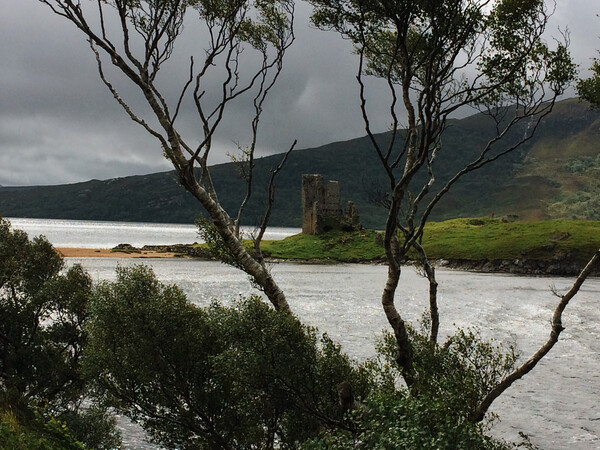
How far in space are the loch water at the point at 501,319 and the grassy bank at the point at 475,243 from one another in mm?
16401

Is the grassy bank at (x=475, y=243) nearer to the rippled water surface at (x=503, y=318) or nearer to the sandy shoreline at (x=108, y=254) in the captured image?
the rippled water surface at (x=503, y=318)

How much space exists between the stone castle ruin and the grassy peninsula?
3.18m

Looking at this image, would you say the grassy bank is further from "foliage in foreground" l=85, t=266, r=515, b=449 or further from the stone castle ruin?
"foliage in foreground" l=85, t=266, r=515, b=449

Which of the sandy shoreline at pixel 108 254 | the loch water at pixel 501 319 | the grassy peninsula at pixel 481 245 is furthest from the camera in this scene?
the sandy shoreline at pixel 108 254

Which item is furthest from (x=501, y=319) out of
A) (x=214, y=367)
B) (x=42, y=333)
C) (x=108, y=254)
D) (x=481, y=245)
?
(x=108, y=254)

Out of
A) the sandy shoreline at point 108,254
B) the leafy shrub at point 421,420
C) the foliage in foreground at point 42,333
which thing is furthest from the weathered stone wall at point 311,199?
the leafy shrub at point 421,420

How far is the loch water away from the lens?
27.0 metres

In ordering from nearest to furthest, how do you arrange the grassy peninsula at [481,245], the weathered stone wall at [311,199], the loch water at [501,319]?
the loch water at [501,319]
the grassy peninsula at [481,245]
the weathered stone wall at [311,199]

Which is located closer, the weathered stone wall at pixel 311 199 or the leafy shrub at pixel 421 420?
the leafy shrub at pixel 421 420

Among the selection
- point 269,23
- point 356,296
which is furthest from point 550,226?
point 269,23

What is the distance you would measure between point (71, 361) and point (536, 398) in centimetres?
2441

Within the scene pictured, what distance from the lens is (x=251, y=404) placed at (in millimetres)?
16797

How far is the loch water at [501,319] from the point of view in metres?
27.0

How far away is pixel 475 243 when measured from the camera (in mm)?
134000
